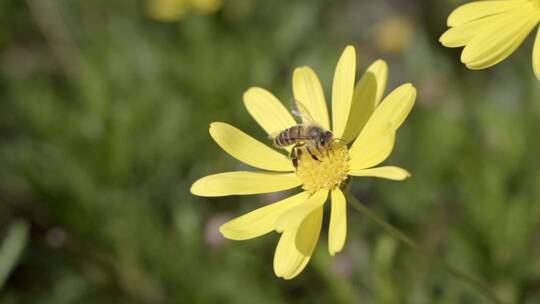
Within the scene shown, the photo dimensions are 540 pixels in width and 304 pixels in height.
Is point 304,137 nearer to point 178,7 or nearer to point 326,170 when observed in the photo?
point 326,170

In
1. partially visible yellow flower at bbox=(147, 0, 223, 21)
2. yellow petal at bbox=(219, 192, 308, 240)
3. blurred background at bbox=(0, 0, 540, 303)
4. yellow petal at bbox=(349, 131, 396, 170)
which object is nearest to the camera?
yellow petal at bbox=(349, 131, 396, 170)

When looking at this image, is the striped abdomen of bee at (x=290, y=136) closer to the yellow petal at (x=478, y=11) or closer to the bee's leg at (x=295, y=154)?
the bee's leg at (x=295, y=154)

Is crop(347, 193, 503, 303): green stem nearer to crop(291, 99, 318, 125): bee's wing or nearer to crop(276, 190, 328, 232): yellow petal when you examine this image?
crop(276, 190, 328, 232): yellow petal

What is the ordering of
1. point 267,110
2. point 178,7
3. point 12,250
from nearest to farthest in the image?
point 267,110
point 12,250
point 178,7

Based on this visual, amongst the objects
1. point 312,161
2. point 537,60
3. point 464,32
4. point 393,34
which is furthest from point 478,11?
point 393,34

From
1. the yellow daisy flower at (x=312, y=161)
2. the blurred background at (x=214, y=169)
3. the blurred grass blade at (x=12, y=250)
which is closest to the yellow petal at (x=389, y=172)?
the yellow daisy flower at (x=312, y=161)

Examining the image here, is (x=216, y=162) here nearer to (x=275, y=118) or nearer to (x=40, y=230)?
(x=40, y=230)

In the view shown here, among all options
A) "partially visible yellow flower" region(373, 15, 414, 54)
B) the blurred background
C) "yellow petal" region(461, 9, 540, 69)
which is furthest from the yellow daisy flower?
"partially visible yellow flower" region(373, 15, 414, 54)
